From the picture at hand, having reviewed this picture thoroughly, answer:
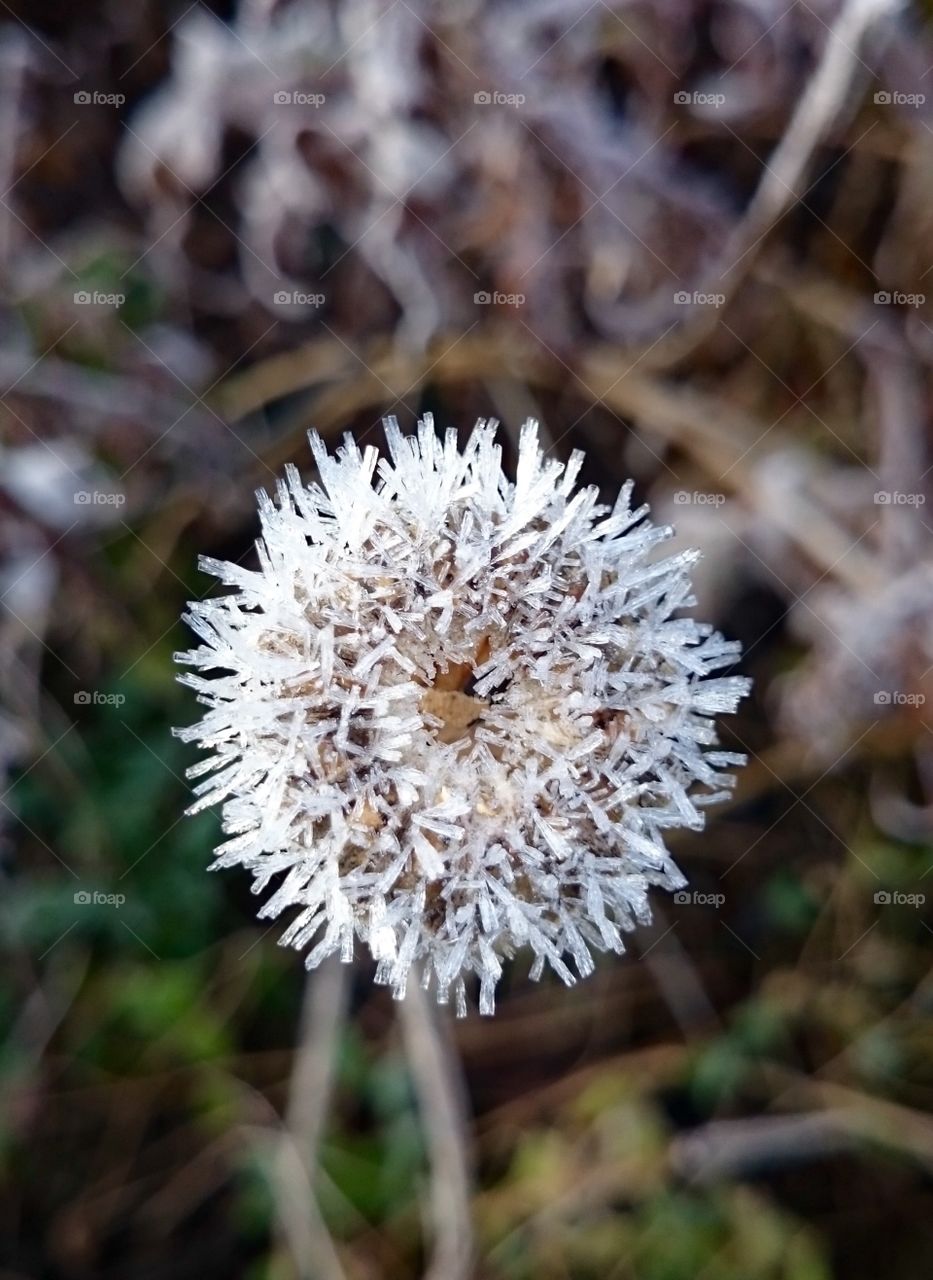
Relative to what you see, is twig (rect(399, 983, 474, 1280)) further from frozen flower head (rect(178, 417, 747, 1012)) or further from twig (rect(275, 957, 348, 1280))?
frozen flower head (rect(178, 417, 747, 1012))

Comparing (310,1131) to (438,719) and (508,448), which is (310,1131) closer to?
(508,448)

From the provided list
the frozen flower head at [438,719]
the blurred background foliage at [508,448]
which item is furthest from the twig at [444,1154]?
the frozen flower head at [438,719]

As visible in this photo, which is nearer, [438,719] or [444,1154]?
[438,719]

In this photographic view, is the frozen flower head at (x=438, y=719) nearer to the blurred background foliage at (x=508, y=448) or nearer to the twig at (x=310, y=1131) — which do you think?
the blurred background foliage at (x=508, y=448)

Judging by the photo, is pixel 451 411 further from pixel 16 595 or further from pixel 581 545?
pixel 581 545

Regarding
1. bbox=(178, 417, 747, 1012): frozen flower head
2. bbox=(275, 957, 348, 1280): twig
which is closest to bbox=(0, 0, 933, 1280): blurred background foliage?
bbox=(275, 957, 348, 1280): twig

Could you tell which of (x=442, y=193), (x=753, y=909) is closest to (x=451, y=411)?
(x=442, y=193)

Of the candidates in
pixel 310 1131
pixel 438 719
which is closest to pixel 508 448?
pixel 438 719
